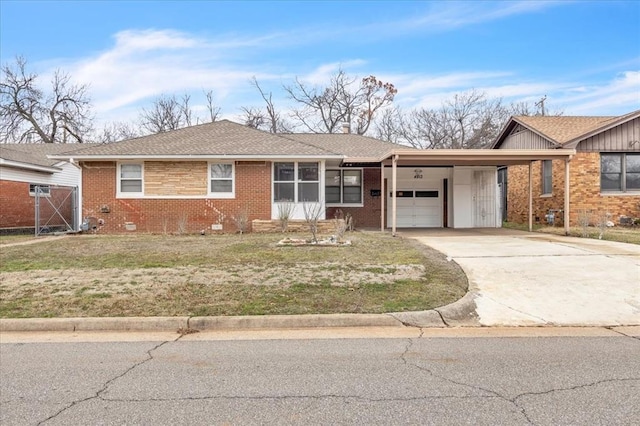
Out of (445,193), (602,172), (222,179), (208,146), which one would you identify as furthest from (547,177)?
(208,146)

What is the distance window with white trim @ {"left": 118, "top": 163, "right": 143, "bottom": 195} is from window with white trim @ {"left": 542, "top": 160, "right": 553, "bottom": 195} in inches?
668

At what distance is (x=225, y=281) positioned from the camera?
7793mm

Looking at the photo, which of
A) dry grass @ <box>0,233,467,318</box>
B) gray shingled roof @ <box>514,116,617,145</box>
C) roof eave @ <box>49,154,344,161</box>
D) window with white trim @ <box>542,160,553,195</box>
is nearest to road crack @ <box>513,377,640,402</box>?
dry grass @ <box>0,233,467,318</box>

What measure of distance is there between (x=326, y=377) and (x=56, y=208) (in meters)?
24.2

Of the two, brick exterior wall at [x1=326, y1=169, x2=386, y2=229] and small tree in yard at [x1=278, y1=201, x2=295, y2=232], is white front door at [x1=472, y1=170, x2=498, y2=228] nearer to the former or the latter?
brick exterior wall at [x1=326, y1=169, x2=386, y2=229]

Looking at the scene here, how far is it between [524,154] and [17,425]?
15547mm

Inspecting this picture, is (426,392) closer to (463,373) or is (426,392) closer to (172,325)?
(463,373)

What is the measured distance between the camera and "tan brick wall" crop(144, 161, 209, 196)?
1708cm

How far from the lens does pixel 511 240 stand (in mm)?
13672

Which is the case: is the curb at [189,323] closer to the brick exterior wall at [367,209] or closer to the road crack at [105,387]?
the road crack at [105,387]

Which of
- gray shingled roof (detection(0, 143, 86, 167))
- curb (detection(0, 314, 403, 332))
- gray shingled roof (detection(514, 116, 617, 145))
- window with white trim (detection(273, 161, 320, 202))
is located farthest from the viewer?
gray shingled roof (detection(0, 143, 86, 167))

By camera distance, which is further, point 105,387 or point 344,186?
point 344,186

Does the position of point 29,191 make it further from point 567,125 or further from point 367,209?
point 567,125

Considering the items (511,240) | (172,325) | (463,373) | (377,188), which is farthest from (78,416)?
(377,188)
